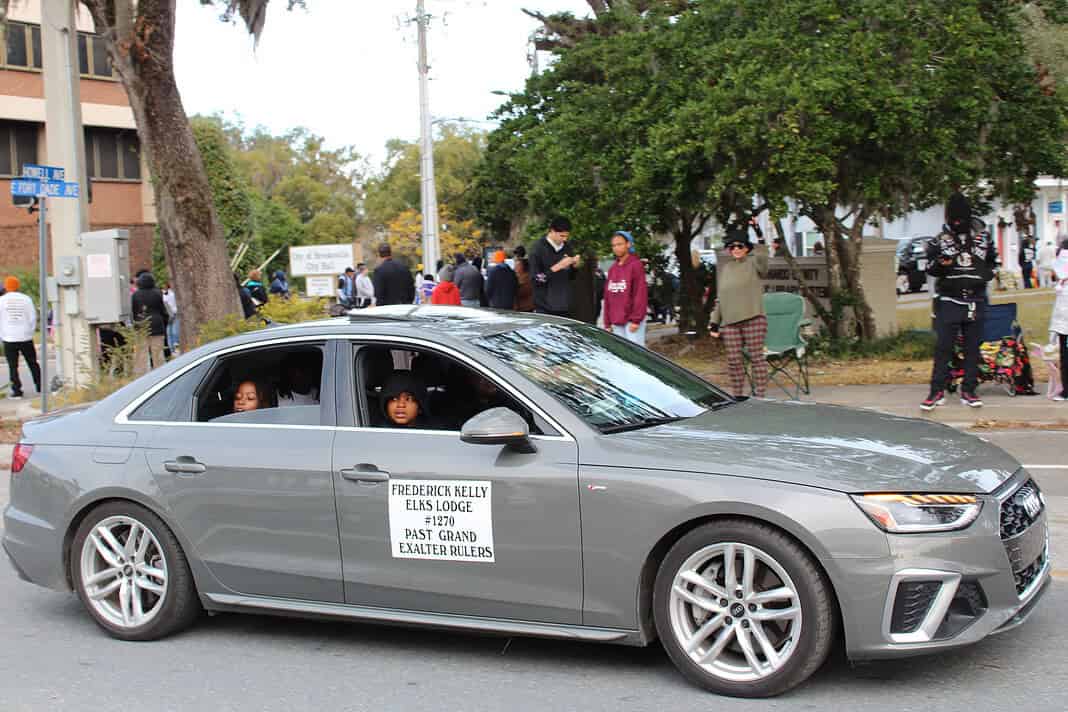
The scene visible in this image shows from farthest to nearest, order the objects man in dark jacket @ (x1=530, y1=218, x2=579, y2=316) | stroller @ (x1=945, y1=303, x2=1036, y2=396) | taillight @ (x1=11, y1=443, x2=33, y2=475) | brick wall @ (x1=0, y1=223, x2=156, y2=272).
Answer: brick wall @ (x1=0, y1=223, x2=156, y2=272) → man in dark jacket @ (x1=530, y1=218, x2=579, y2=316) → stroller @ (x1=945, y1=303, x2=1036, y2=396) → taillight @ (x1=11, y1=443, x2=33, y2=475)

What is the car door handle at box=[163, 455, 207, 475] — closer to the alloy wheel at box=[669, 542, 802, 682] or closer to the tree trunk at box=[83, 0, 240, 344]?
the alloy wheel at box=[669, 542, 802, 682]

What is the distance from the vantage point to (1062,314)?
40.0ft

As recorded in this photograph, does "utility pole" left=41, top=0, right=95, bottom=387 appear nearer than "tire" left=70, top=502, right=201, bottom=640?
No

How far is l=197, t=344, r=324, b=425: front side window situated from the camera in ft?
18.6

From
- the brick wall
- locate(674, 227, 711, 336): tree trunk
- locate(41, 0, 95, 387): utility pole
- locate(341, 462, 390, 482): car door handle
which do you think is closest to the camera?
locate(341, 462, 390, 482): car door handle

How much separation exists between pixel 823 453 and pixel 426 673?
1941 millimetres

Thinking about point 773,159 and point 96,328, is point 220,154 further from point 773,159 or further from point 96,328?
point 773,159

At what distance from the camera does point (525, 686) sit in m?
4.91

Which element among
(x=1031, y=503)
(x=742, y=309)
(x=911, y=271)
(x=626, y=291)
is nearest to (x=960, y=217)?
(x=742, y=309)

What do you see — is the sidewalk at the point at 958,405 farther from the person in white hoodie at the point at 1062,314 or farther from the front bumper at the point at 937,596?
the front bumper at the point at 937,596

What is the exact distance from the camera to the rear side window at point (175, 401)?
19.3ft

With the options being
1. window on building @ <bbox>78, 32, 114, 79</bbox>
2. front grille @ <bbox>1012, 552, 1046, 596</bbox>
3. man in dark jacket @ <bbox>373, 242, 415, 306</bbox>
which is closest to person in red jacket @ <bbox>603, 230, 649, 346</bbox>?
man in dark jacket @ <bbox>373, 242, 415, 306</bbox>

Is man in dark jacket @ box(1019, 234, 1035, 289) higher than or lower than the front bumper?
higher

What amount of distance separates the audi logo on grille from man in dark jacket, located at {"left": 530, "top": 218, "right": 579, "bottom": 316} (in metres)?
9.03
